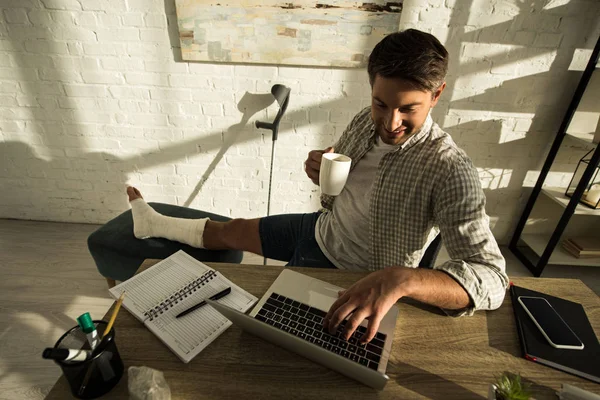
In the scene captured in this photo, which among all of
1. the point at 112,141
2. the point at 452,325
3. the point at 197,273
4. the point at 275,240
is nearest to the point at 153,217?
the point at 275,240

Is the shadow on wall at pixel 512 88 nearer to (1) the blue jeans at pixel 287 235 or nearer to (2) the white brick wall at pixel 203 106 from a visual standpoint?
(2) the white brick wall at pixel 203 106

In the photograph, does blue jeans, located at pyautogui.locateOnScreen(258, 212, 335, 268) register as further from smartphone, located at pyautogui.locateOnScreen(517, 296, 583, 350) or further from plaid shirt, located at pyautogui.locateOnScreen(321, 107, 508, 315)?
smartphone, located at pyautogui.locateOnScreen(517, 296, 583, 350)

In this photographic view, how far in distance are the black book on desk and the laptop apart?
0.30 m

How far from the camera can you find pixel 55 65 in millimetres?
1930

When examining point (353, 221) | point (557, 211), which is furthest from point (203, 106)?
point (557, 211)

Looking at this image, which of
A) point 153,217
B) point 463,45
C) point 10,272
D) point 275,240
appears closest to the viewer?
point 275,240

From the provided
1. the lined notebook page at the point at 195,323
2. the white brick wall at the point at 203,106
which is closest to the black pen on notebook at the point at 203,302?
the lined notebook page at the point at 195,323

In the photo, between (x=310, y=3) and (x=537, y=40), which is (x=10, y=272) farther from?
(x=537, y=40)

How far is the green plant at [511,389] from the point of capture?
0.60 meters

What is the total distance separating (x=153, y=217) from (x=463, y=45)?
1.87 m

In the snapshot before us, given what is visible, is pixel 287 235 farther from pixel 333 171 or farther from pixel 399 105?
pixel 399 105

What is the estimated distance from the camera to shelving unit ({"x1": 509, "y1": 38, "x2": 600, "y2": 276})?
1825 mm

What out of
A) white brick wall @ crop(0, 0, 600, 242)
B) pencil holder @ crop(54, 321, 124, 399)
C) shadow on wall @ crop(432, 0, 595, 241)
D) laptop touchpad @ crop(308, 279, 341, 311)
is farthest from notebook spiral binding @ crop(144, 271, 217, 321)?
shadow on wall @ crop(432, 0, 595, 241)

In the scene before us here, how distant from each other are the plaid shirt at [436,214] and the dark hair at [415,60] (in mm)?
180
